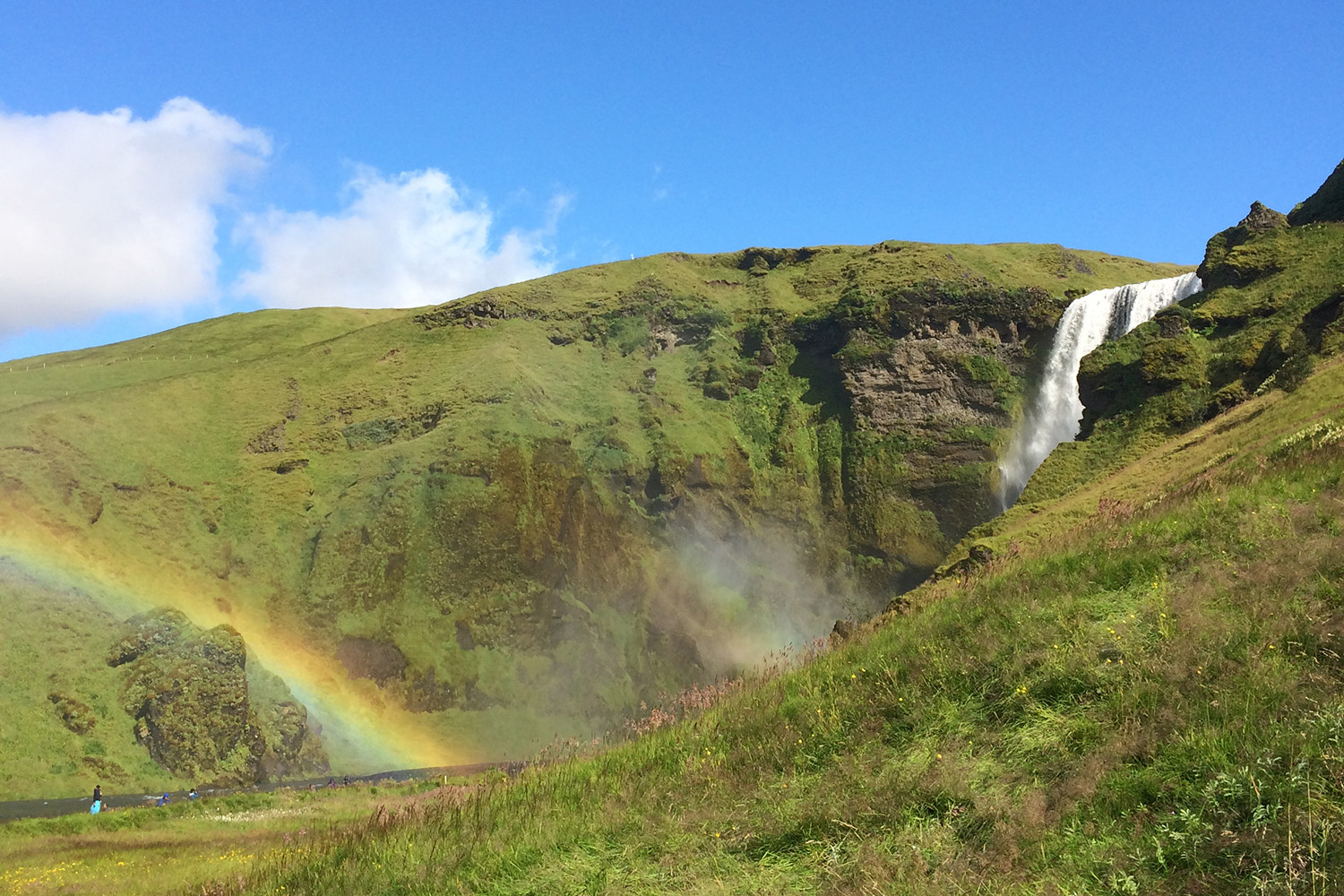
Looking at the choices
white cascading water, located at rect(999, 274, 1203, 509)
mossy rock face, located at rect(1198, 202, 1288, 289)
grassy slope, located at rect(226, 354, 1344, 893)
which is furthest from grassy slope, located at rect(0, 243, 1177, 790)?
grassy slope, located at rect(226, 354, 1344, 893)

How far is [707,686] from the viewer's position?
38.2 ft

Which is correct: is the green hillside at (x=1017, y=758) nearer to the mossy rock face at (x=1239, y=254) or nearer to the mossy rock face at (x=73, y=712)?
the mossy rock face at (x=1239, y=254)

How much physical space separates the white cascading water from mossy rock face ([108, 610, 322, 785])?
5877 cm

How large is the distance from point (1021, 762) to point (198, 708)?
62.0m

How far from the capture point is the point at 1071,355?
75.4m

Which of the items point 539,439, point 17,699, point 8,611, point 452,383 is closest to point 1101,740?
point 17,699

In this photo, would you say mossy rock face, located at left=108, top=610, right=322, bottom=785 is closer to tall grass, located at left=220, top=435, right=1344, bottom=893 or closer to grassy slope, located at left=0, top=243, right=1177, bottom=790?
grassy slope, located at left=0, top=243, right=1177, bottom=790

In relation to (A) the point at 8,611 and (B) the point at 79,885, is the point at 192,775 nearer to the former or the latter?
(A) the point at 8,611

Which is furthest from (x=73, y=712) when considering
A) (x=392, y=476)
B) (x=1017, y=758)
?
(x=1017, y=758)

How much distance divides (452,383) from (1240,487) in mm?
89339

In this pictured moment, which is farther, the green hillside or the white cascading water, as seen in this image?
the white cascading water

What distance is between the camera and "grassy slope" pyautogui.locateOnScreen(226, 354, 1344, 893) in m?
5.81

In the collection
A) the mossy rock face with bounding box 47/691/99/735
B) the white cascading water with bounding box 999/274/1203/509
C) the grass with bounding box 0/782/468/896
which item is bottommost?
the grass with bounding box 0/782/468/896

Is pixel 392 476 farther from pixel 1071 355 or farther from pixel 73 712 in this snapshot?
pixel 1071 355
